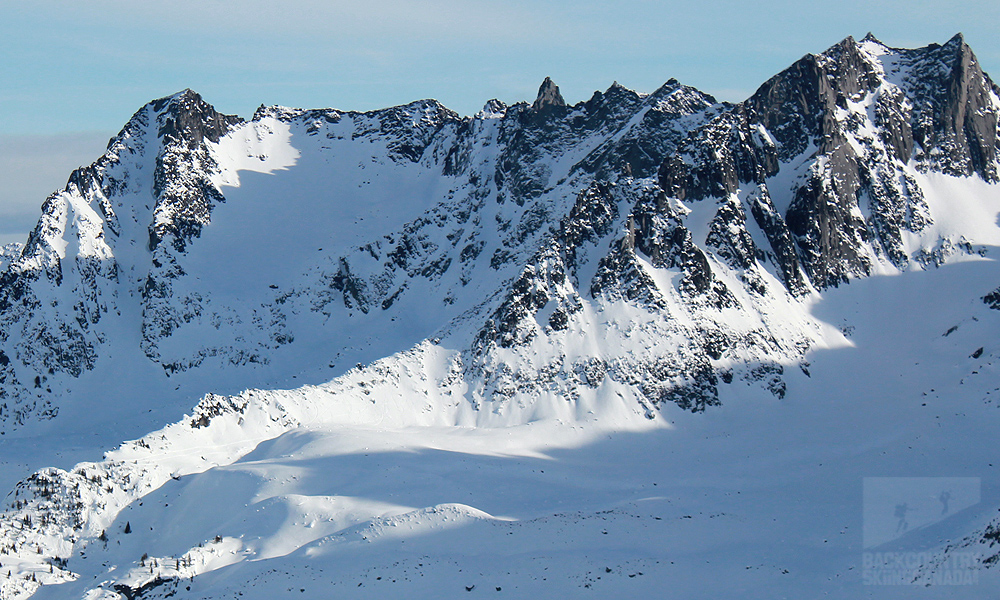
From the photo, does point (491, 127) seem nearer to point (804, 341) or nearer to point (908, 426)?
point (804, 341)

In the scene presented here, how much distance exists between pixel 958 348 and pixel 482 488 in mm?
57283

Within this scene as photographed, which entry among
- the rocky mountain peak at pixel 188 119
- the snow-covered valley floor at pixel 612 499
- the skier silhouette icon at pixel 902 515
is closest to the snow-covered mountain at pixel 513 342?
the snow-covered valley floor at pixel 612 499

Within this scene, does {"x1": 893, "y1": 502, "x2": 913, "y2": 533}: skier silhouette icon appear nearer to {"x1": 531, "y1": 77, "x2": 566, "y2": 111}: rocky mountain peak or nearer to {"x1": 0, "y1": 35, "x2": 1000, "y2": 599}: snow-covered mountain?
{"x1": 0, "y1": 35, "x2": 1000, "y2": 599}: snow-covered mountain

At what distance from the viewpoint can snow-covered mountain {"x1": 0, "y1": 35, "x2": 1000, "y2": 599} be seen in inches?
1951

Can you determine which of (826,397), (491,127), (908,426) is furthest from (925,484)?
(491,127)

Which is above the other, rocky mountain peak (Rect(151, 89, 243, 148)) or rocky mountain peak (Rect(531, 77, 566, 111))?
rocky mountain peak (Rect(531, 77, 566, 111))

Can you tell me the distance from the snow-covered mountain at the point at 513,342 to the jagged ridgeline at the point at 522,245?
0.44m

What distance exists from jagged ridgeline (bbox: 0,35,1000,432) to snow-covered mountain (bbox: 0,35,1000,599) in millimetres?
443

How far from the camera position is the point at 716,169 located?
102 m

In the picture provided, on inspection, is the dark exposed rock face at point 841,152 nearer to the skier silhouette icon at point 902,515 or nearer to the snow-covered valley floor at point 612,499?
the snow-covered valley floor at point 612,499

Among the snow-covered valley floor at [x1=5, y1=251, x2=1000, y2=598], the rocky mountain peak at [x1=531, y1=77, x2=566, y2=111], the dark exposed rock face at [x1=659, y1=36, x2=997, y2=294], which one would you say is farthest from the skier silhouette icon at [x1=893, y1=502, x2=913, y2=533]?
the rocky mountain peak at [x1=531, y1=77, x2=566, y2=111]

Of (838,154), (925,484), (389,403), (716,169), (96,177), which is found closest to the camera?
(925,484)

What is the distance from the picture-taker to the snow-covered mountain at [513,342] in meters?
49.6

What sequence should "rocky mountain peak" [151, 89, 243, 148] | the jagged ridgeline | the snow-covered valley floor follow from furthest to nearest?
"rocky mountain peak" [151, 89, 243, 148], the jagged ridgeline, the snow-covered valley floor
